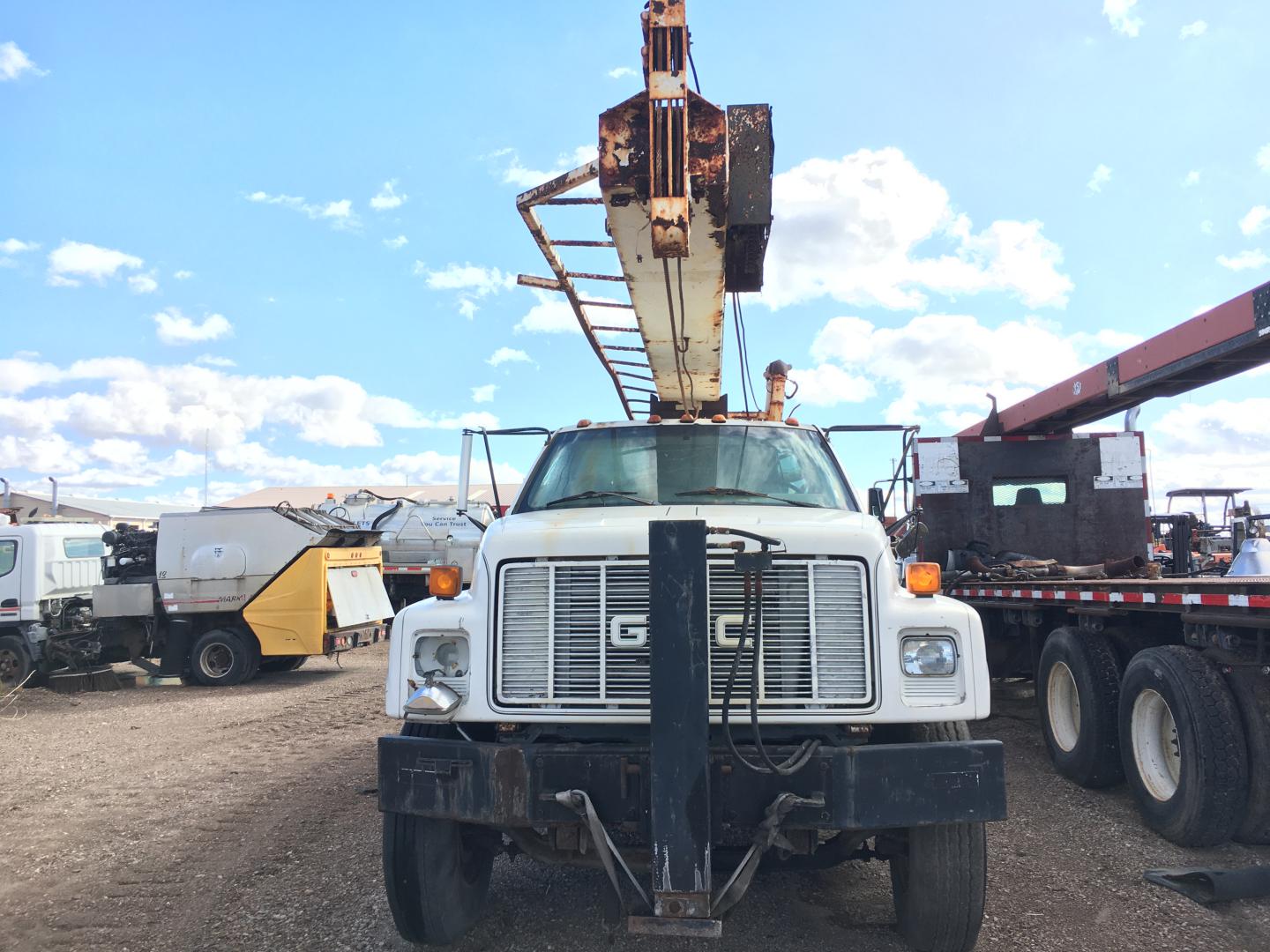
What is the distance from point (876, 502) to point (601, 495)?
165cm

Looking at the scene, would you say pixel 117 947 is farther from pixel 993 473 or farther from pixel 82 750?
pixel 993 473

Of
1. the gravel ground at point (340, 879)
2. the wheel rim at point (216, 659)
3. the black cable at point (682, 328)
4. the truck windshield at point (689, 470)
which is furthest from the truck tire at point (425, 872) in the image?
the wheel rim at point (216, 659)

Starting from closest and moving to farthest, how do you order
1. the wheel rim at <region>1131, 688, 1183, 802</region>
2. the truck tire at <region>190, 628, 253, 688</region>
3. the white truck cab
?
the wheel rim at <region>1131, 688, 1183, 802</region>, the truck tire at <region>190, 628, 253, 688</region>, the white truck cab

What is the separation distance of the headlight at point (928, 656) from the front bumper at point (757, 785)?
0.28 meters

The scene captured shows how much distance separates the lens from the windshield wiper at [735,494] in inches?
169

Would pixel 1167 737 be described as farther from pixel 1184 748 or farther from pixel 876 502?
pixel 876 502

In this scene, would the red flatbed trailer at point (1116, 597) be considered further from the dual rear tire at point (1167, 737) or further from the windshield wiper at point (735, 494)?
the windshield wiper at point (735, 494)

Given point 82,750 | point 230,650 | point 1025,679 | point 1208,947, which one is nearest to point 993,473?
point 1025,679

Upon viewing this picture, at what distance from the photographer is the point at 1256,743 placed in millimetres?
4531

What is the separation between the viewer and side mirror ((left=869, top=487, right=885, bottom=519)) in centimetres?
502

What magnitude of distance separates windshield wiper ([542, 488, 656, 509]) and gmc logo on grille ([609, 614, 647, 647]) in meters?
1.01

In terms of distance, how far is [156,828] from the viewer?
18.5 ft

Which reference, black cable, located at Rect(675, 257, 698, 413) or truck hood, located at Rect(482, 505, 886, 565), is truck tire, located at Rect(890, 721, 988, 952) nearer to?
truck hood, located at Rect(482, 505, 886, 565)

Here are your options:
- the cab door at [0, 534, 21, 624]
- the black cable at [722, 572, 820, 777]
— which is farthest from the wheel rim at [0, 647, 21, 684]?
the black cable at [722, 572, 820, 777]
